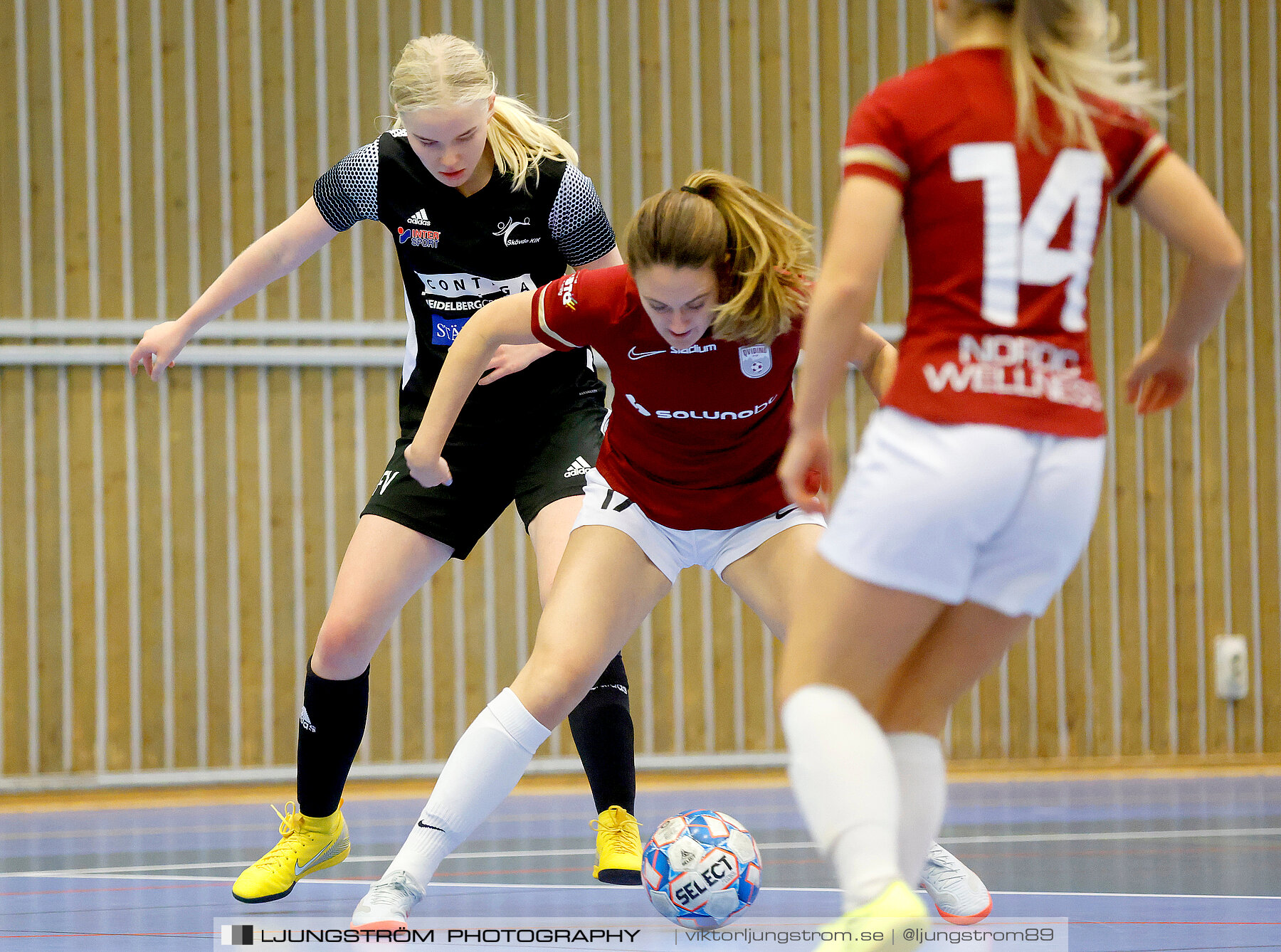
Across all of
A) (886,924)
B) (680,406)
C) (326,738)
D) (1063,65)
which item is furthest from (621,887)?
(1063,65)

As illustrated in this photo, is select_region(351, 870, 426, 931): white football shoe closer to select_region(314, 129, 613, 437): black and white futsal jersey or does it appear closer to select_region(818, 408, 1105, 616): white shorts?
select_region(314, 129, 613, 437): black and white futsal jersey

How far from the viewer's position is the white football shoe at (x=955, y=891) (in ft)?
8.93

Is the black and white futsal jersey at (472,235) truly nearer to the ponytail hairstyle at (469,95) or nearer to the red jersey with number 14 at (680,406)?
the ponytail hairstyle at (469,95)

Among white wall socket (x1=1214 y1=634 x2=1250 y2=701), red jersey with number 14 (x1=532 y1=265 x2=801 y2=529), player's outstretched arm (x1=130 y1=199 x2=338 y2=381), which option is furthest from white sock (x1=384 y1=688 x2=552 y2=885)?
white wall socket (x1=1214 y1=634 x2=1250 y2=701)

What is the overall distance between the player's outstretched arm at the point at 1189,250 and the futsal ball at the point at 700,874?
1.34 meters

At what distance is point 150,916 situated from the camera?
121 inches

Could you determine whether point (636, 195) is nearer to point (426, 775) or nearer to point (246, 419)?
point (246, 419)

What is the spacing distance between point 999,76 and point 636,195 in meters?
5.52

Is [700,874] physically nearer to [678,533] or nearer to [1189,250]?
[678,533]

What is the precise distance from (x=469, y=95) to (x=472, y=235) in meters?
0.39

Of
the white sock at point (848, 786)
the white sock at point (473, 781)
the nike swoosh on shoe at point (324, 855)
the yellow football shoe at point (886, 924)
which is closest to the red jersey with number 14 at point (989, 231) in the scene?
the white sock at point (848, 786)

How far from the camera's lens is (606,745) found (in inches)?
126

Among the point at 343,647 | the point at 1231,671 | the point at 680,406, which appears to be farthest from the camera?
the point at 1231,671

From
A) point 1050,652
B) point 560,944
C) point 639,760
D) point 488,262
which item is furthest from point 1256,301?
point 560,944
